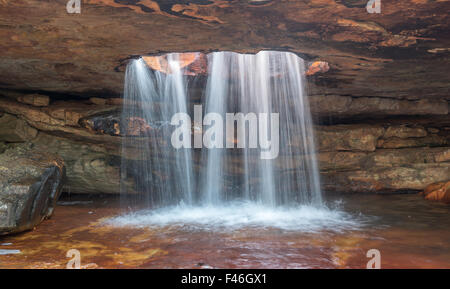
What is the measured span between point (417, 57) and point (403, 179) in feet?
16.5

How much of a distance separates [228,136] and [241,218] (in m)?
3.12

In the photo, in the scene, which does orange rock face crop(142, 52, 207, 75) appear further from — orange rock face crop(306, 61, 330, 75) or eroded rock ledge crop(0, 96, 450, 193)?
orange rock face crop(306, 61, 330, 75)

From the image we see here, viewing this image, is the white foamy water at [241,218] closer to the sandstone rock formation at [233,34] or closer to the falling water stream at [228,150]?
the falling water stream at [228,150]

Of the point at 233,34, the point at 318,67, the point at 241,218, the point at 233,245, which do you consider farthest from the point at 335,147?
the point at 233,245

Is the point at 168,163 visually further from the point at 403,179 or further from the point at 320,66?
the point at 403,179

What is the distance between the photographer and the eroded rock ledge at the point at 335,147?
31.3 feet

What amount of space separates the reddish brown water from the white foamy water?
1.10ft

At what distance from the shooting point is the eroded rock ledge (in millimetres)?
9555

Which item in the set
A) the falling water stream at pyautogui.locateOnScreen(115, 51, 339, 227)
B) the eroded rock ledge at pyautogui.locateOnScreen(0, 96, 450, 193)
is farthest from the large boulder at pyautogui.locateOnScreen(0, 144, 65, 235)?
the eroded rock ledge at pyautogui.locateOnScreen(0, 96, 450, 193)

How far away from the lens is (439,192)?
891 centimetres

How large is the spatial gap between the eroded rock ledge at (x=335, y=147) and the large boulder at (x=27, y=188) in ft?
8.59

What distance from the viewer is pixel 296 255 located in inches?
185

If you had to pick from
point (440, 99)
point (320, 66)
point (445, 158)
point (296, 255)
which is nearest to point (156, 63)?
point (320, 66)

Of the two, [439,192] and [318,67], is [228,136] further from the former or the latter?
[439,192]
